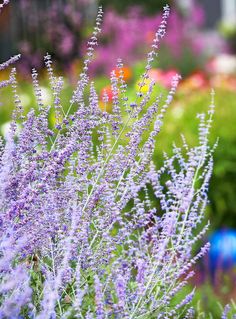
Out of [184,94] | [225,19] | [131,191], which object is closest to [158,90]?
[184,94]

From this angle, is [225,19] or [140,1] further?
[225,19]

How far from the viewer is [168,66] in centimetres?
1186

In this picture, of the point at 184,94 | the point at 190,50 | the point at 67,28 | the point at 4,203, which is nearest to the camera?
the point at 4,203

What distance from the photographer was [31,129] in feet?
6.94

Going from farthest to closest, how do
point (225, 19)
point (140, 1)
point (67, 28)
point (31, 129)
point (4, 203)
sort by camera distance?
point (225, 19)
point (140, 1)
point (67, 28)
point (31, 129)
point (4, 203)

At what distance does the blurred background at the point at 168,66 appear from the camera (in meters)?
5.09

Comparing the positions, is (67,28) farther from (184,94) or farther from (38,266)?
(38,266)

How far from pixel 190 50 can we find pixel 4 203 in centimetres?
1054

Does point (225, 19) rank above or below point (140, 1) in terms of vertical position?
above

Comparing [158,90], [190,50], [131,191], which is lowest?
[131,191]

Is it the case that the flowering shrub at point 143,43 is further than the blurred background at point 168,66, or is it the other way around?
the flowering shrub at point 143,43

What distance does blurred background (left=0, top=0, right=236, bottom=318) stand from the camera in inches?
200

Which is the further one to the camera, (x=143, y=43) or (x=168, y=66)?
(x=168, y=66)

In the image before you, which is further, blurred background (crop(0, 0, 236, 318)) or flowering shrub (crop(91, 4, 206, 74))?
flowering shrub (crop(91, 4, 206, 74))
